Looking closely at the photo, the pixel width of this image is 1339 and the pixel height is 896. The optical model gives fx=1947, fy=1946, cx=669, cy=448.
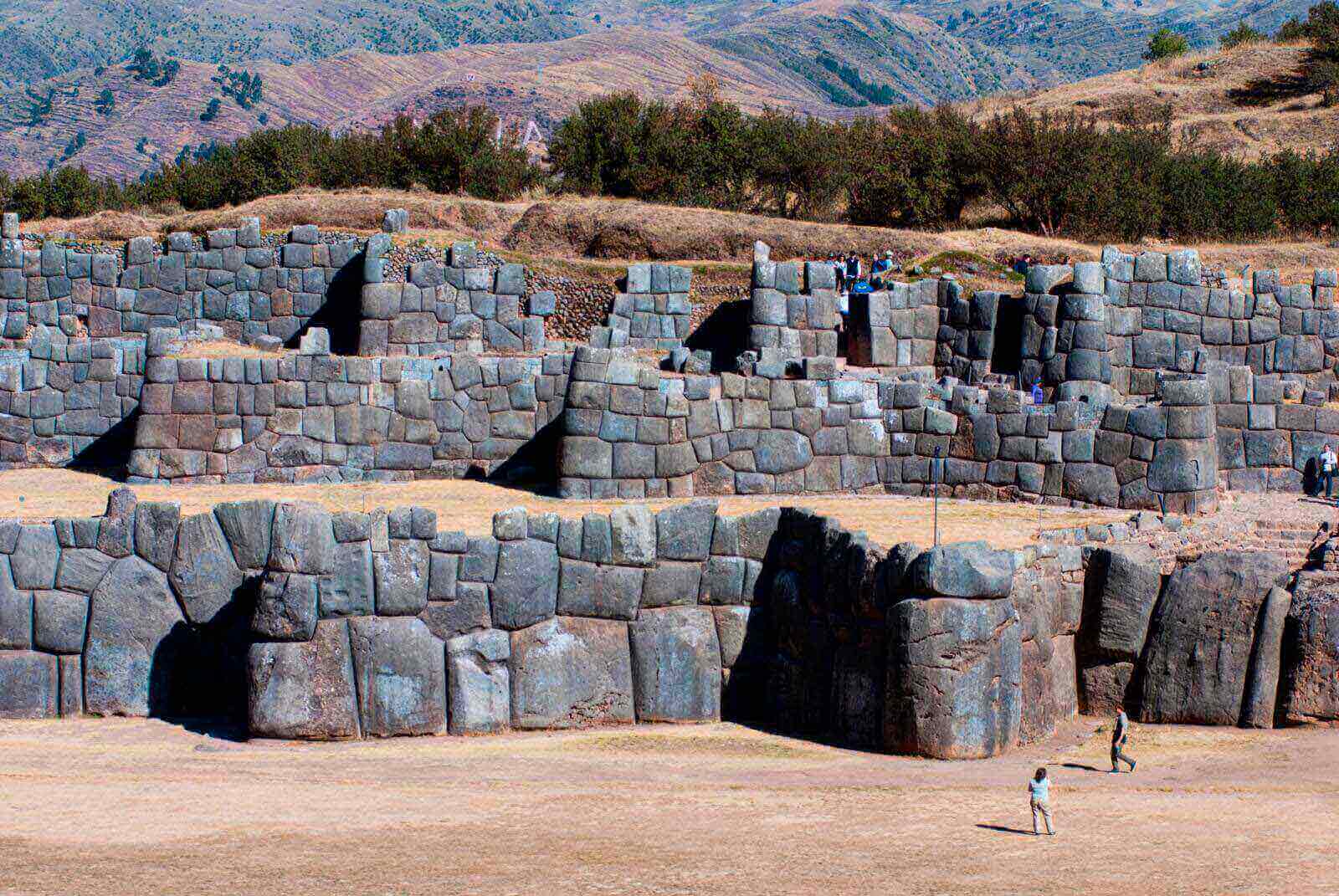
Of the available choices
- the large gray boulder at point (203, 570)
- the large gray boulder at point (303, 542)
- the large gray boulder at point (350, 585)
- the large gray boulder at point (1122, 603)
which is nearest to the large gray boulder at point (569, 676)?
the large gray boulder at point (350, 585)

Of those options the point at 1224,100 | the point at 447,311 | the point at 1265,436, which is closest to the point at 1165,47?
the point at 1224,100

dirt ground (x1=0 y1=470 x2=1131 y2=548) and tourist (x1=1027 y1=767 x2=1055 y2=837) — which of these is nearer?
tourist (x1=1027 y1=767 x2=1055 y2=837)

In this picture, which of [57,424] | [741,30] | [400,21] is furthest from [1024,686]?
[400,21]

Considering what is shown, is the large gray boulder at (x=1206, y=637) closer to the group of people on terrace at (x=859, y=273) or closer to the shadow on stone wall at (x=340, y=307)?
the group of people on terrace at (x=859, y=273)

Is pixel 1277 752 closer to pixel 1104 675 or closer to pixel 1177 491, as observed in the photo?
pixel 1104 675

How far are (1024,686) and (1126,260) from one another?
13.7 meters

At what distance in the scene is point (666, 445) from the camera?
1078 inches

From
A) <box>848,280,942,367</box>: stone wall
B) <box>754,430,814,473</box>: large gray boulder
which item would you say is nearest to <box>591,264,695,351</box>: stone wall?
<box>848,280,942,367</box>: stone wall

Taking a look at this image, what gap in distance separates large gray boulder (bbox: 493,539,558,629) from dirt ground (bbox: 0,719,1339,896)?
1.32m

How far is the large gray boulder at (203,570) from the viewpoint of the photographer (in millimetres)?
21906

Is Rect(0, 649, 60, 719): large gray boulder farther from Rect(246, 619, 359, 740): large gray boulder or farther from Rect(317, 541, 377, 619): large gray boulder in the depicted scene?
Rect(317, 541, 377, 619): large gray boulder

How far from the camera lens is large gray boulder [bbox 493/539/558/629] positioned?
21312mm

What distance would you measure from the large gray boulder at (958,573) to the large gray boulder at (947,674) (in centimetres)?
10

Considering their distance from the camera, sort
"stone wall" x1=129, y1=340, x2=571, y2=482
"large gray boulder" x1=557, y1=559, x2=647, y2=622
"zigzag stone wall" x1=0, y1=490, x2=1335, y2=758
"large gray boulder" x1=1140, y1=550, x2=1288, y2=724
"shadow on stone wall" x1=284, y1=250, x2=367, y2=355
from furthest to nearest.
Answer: "shadow on stone wall" x1=284, y1=250, x2=367, y2=355 → "stone wall" x1=129, y1=340, x2=571, y2=482 → "large gray boulder" x1=557, y1=559, x2=647, y2=622 → "large gray boulder" x1=1140, y1=550, x2=1288, y2=724 → "zigzag stone wall" x1=0, y1=490, x2=1335, y2=758
